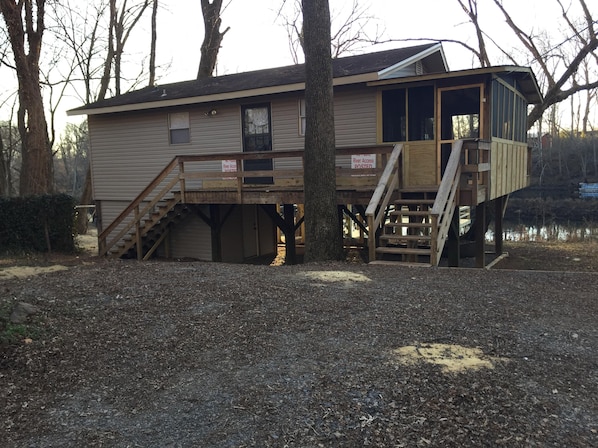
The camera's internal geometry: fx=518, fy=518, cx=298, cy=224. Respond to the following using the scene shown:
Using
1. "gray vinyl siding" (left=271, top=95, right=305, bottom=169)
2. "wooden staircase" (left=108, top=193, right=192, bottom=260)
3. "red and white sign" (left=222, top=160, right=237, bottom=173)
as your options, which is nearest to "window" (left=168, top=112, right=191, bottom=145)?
"wooden staircase" (left=108, top=193, right=192, bottom=260)

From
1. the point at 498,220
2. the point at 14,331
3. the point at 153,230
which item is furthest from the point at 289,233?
the point at 14,331

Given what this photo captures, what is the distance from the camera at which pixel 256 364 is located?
4.03 metres

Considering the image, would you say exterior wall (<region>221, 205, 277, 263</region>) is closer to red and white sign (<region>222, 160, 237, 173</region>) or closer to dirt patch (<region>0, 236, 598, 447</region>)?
red and white sign (<region>222, 160, 237, 173</region>)

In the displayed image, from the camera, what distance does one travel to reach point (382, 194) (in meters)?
9.33

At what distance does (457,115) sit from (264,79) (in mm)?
5222

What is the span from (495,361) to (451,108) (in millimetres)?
10466

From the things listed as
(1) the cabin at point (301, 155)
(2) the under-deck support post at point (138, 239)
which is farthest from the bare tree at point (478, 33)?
(2) the under-deck support post at point (138, 239)

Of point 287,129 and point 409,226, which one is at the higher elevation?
point 287,129

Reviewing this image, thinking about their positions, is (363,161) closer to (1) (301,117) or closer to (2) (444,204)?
(1) (301,117)

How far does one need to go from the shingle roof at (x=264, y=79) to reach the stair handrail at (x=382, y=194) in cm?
245

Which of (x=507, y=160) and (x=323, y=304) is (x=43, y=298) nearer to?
(x=323, y=304)

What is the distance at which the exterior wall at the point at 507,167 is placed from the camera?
36.5 ft

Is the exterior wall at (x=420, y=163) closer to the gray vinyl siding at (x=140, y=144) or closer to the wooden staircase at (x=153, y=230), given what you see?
the gray vinyl siding at (x=140, y=144)

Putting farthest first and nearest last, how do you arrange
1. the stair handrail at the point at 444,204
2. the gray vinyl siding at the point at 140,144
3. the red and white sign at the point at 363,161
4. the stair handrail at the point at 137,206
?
the gray vinyl siding at the point at 140,144
the stair handrail at the point at 137,206
the red and white sign at the point at 363,161
the stair handrail at the point at 444,204
